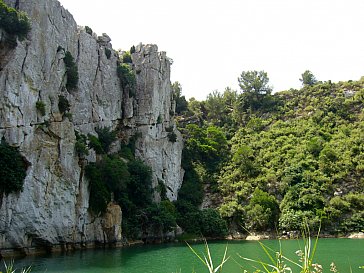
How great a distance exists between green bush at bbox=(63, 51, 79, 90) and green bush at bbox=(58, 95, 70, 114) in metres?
3.33

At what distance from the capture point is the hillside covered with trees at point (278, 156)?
1886 inches


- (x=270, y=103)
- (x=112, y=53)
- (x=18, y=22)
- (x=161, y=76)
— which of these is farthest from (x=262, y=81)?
(x=18, y=22)

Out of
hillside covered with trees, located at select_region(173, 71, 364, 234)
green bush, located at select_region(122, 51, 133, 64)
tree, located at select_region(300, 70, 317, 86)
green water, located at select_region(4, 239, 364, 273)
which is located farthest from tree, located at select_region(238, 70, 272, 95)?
green water, located at select_region(4, 239, 364, 273)

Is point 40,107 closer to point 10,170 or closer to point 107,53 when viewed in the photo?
point 10,170

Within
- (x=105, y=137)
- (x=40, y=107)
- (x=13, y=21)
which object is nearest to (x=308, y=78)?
(x=105, y=137)

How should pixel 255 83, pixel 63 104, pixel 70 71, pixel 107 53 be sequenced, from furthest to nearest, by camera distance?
pixel 255 83, pixel 107 53, pixel 70 71, pixel 63 104

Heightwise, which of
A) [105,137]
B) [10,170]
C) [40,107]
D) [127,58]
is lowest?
[10,170]

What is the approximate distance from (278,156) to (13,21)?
39485mm

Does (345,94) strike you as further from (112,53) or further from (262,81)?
(112,53)

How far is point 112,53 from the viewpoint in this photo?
5056cm

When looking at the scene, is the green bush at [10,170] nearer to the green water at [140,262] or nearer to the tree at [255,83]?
the green water at [140,262]

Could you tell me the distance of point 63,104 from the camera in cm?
3631

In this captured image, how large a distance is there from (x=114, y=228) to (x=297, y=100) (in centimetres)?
4736

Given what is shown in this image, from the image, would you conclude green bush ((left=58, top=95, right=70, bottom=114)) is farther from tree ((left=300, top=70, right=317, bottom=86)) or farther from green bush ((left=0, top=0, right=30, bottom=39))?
tree ((left=300, top=70, right=317, bottom=86))
